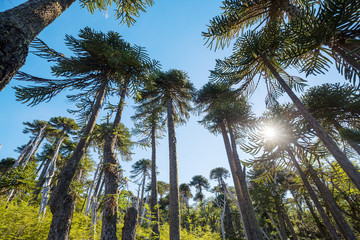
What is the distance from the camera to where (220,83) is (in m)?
5.43

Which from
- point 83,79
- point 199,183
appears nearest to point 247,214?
point 83,79

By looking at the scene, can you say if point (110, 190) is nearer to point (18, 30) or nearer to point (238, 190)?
point (18, 30)

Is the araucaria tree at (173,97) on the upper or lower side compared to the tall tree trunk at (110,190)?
upper

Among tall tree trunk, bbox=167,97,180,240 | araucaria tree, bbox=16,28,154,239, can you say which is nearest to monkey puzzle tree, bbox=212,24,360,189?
araucaria tree, bbox=16,28,154,239

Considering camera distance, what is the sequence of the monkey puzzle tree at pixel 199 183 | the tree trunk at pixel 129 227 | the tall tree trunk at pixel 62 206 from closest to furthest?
the tree trunk at pixel 129 227 → the tall tree trunk at pixel 62 206 → the monkey puzzle tree at pixel 199 183

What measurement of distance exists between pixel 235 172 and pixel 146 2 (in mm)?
9822

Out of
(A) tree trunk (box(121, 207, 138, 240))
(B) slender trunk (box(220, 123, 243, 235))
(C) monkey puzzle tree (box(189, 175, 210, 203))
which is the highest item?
(C) monkey puzzle tree (box(189, 175, 210, 203))

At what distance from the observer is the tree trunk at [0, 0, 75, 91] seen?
106 centimetres

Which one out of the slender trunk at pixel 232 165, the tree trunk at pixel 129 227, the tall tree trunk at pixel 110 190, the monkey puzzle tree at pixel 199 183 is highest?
the monkey puzzle tree at pixel 199 183

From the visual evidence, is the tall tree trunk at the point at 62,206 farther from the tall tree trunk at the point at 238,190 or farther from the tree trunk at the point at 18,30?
the tall tree trunk at the point at 238,190

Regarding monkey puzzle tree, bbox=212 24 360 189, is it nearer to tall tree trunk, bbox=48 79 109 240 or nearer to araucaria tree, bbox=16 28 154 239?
araucaria tree, bbox=16 28 154 239

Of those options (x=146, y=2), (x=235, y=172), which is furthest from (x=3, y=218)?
(x=235, y=172)

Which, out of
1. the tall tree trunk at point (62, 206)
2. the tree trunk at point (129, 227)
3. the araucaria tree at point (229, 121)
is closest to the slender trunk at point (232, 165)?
the araucaria tree at point (229, 121)

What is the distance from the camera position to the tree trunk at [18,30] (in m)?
1.06
